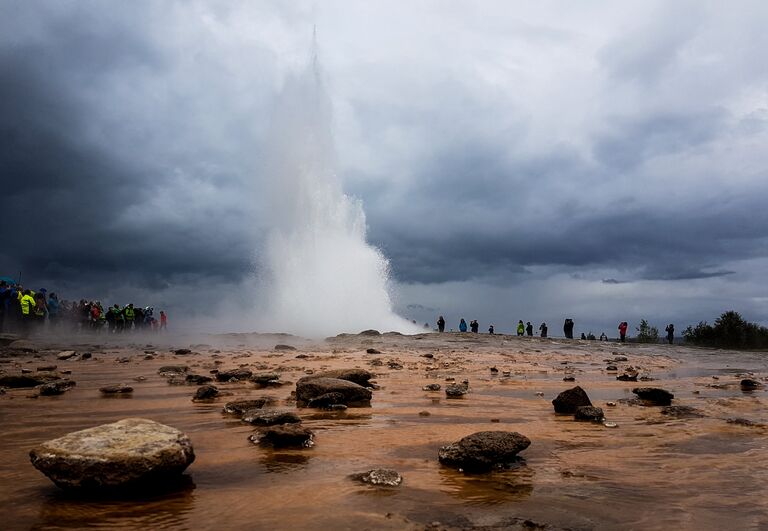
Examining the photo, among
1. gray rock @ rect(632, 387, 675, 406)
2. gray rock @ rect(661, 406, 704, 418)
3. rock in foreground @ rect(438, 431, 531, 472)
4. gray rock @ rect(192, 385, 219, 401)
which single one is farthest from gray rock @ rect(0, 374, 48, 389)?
gray rock @ rect(632, 387, 675, 406)

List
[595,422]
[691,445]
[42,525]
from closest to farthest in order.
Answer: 1. [42,525]
2. [691,445]
3. [595,422]

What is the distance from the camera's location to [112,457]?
3.49m

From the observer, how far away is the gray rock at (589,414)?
6656 mm

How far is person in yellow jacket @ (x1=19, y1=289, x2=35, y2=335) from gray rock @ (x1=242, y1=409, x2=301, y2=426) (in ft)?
86.4

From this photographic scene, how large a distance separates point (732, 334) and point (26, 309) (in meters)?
56.6

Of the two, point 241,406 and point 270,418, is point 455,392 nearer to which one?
point 241,406

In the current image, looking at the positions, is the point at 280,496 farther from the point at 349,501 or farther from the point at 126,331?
the point at 126,331

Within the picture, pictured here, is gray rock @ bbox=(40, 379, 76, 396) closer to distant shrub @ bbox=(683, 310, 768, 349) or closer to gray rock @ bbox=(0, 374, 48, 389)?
gray rock @ bbox=(0, 374, 48, 389)

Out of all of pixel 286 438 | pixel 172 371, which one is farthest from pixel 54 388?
pixel 286 438

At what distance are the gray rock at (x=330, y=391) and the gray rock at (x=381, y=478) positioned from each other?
3.71 metres

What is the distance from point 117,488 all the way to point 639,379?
39.6ft

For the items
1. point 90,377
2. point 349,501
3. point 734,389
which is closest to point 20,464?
point 349,501

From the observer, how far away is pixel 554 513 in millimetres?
3322

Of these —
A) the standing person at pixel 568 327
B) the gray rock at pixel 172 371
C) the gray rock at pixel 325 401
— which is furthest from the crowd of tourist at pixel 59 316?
the standing person at pixel 568 327
